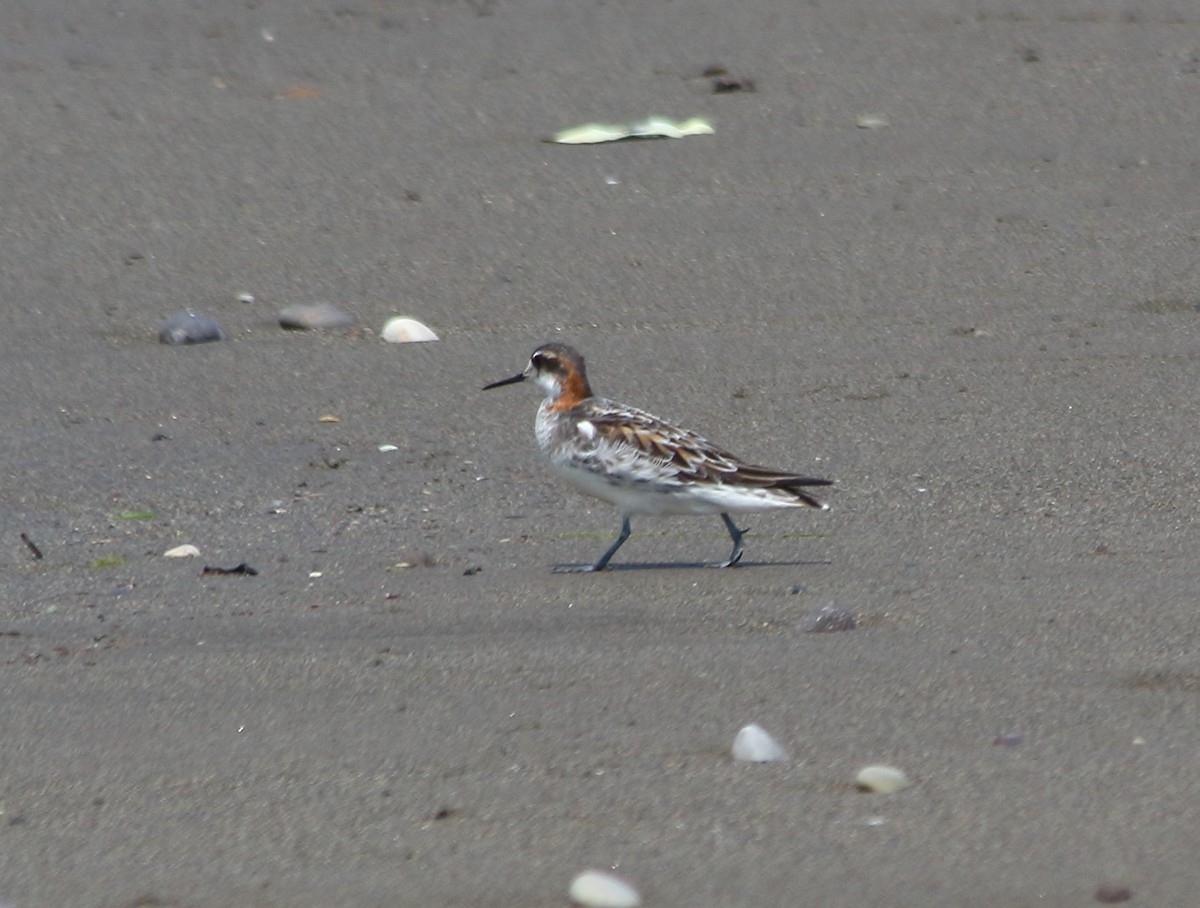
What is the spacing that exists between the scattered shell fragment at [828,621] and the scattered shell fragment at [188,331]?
407 cm

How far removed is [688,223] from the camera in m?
9.99

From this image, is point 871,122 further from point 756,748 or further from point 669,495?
point 756,748

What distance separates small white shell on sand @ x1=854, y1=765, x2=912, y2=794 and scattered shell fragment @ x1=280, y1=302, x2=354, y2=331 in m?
5.20

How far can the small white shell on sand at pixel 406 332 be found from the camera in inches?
338

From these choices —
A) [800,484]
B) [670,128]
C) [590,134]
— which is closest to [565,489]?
[800,484]

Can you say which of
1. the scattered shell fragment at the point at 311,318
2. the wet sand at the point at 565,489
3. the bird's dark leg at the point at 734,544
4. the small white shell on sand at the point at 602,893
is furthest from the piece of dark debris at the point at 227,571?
the scattered shell fragment at the point at 311,318

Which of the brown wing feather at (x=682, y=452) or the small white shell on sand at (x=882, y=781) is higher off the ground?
the small white shell on sand at (x=882, y=781)

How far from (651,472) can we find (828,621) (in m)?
1.18

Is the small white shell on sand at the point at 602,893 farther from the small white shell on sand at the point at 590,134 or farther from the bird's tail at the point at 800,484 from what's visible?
the small white shell on sand at the point at 590,134

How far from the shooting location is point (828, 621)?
5.05 metres

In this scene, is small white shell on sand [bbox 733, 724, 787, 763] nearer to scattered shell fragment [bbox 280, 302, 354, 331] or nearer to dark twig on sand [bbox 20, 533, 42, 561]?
dark twig on sand [bbox 20, 533, 42, 561]

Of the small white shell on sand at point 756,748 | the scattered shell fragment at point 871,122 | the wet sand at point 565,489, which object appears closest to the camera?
the wet sand at point 565,489

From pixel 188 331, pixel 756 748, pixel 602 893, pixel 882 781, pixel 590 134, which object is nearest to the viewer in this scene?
pixel 602 893

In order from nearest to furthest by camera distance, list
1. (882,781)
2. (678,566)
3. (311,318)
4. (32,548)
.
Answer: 1. (882,781)
2. (32,548)
3. (678,566)
4. (311,318)
